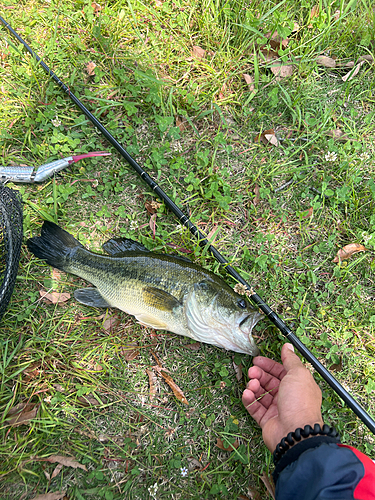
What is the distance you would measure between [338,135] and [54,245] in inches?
151

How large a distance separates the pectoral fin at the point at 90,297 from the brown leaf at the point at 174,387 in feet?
3.18

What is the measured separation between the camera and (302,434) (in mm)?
2299

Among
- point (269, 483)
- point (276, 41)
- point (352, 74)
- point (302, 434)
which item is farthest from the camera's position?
point (352, 74)

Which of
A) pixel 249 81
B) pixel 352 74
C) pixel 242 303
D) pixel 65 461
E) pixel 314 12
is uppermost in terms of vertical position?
pixel 314 12

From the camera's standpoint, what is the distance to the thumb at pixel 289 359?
9.17ft

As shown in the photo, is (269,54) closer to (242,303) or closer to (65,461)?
(242,303)

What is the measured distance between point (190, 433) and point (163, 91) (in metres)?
4.03

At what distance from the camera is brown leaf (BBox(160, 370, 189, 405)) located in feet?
10.2

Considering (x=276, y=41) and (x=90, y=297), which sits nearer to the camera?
(x=90, y=297)

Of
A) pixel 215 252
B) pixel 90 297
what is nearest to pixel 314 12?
pixel 215 252

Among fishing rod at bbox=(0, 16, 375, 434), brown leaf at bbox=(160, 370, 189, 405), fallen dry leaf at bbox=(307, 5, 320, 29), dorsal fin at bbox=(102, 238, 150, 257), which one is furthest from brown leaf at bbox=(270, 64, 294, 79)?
brown leaf at bbox=(160, 370, 189, 405)

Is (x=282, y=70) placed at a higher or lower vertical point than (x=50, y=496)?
higher

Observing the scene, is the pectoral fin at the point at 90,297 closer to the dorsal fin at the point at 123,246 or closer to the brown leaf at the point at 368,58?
the dorsal fin at the point at 123,246

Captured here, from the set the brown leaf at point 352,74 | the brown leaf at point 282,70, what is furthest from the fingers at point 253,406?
the brown leaf at point 352,74
